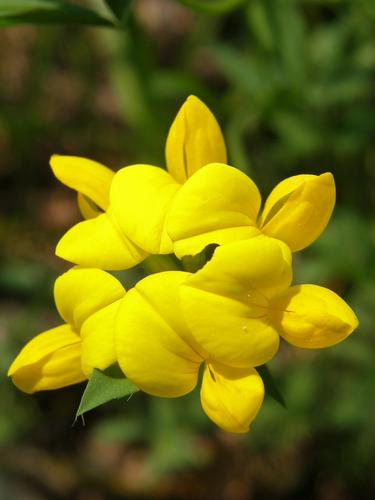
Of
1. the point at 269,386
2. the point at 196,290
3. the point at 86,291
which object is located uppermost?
the point at 196,290

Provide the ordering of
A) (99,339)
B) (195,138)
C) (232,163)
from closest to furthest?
(99,339), (195,138), (232,163)

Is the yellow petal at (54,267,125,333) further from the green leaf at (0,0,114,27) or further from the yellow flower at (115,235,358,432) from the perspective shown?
the green leaf at (0,0,114,27)

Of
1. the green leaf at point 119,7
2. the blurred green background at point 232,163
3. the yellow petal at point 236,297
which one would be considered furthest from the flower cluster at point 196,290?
the blurred green background at point 232,163

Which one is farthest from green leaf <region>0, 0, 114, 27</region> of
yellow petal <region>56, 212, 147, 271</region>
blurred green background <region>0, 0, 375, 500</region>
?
yellow petal <region>56, 212, 147, 271</region>

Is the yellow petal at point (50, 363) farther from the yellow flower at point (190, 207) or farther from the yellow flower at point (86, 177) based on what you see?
the yellow flower at point (86, 177)

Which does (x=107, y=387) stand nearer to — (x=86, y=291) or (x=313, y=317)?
(x=86, y=291)

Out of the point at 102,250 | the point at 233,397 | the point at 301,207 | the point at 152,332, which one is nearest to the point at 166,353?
the point at 152,332
